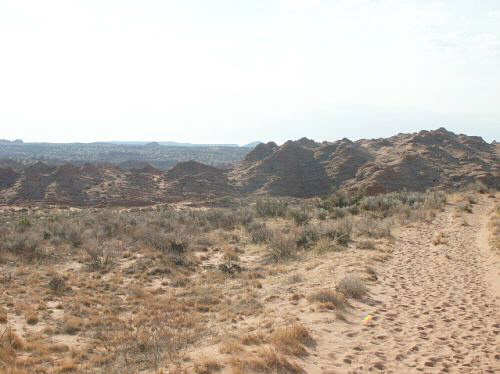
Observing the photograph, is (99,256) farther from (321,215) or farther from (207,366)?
(321,215)

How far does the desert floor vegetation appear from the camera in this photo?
7.01 meters

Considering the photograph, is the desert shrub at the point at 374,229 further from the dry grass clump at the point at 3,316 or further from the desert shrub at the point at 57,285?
the dry grass clump at the point at 3,316

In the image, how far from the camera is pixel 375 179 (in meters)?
45.6

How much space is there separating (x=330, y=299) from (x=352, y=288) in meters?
0.90

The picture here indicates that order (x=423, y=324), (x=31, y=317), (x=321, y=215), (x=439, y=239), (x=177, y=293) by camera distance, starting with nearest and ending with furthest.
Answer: (x=423, y=324), (x=31, y=317), (x=177, y=293), (x=439, y=239), (x=321, y=215)

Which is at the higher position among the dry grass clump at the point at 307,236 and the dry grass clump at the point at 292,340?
the dry grass clump at the point at 292,340

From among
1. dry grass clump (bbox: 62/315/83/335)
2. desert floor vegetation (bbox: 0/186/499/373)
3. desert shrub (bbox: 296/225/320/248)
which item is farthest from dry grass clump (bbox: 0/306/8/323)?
desert shrub (bbox: 296/225/320/248)

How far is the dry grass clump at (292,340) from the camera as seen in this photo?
664 cm

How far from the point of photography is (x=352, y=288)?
9.95 metres

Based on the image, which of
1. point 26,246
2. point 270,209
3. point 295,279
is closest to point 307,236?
point 295,279

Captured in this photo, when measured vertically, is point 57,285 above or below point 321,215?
below

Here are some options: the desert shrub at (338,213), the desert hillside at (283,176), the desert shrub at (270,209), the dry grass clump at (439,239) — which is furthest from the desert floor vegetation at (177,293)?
the desert hillside at (283,176)

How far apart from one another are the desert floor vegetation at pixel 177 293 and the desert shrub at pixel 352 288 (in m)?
0.02

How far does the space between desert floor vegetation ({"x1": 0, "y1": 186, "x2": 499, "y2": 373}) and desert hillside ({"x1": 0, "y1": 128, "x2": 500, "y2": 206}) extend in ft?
85.3
